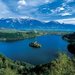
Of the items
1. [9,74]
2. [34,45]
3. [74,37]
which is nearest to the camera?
[9,74]

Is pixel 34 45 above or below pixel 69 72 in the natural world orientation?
below

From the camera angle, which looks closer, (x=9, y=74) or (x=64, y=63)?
(x=64, y=63)

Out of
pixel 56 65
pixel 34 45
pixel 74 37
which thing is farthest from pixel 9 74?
pixel 74 37

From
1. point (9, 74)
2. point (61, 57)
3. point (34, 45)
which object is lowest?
point (34, 45)

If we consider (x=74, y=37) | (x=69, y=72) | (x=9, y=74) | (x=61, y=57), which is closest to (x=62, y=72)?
(x=69, y=72)

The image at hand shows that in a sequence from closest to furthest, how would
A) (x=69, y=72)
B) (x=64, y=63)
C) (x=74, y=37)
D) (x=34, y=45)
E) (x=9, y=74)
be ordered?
(x=69, y=72)
(x=64, y=63)
(x=9, y=74)
(x=34, y=45)
(x=74, y=37)

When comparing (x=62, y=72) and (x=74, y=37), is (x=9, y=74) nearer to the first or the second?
(x=62, y=72)

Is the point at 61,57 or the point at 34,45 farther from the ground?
the point at 61,57

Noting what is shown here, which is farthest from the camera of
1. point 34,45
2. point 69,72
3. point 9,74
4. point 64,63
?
point 34,45

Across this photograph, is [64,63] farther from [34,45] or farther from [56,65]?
[34,45]
